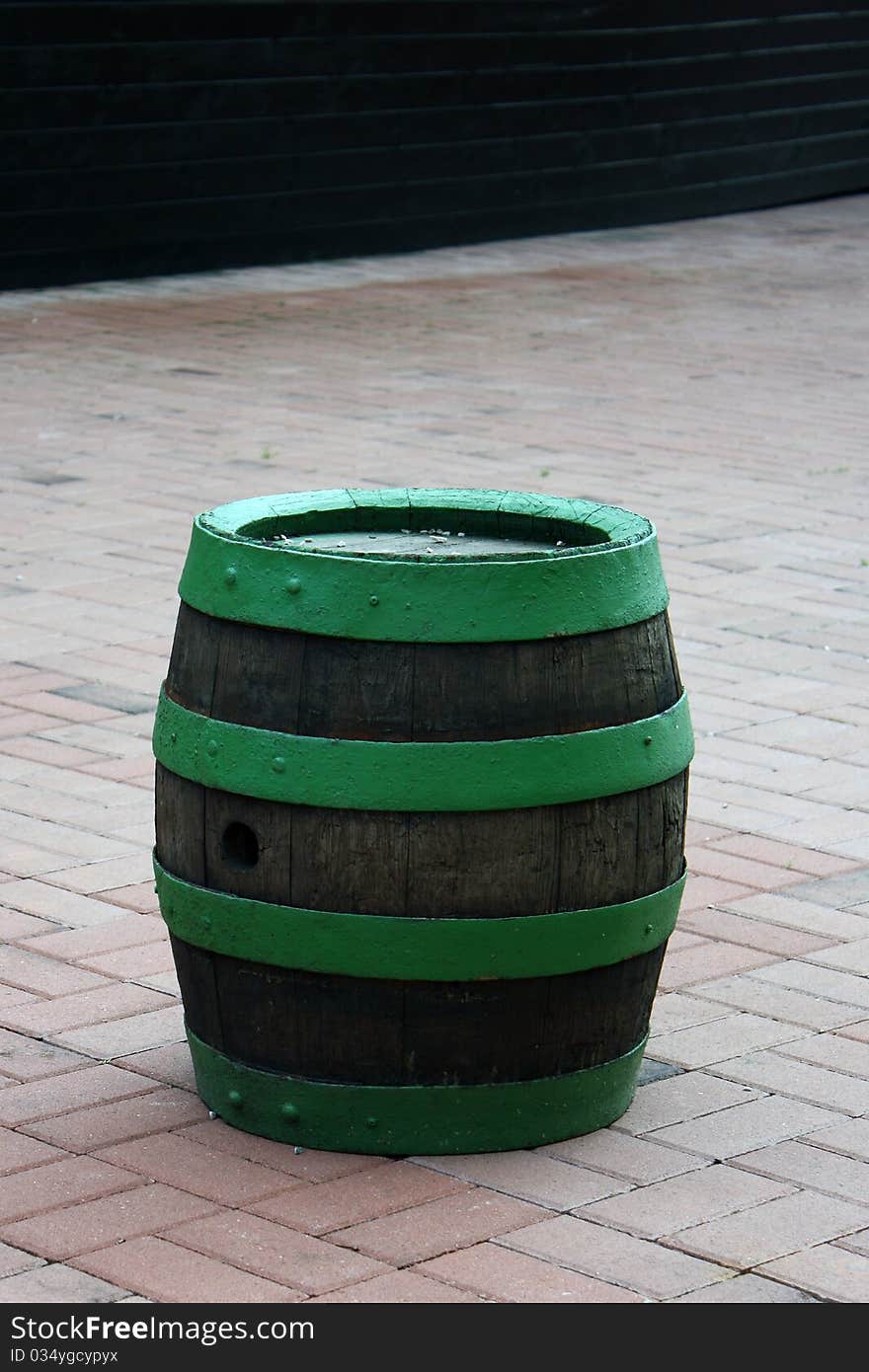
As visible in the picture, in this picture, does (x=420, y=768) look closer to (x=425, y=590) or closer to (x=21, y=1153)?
(x=425, y=590)

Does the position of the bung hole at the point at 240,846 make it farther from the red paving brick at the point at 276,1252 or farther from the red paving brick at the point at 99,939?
the red paving brick at the point at 99,939

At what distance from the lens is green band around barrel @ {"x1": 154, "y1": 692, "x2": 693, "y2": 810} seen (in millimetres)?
3283

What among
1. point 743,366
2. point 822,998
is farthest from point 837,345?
point 822,998

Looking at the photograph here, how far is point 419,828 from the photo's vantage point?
3.30 meters

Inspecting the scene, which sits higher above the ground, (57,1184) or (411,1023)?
(411,1023)

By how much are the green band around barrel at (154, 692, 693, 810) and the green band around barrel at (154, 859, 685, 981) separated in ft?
0.60

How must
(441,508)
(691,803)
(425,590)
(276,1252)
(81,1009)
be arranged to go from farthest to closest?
(691,803)
(81,1009)
(441,508)
(425,590)
(276,1252)

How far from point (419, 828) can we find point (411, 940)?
0.58ft

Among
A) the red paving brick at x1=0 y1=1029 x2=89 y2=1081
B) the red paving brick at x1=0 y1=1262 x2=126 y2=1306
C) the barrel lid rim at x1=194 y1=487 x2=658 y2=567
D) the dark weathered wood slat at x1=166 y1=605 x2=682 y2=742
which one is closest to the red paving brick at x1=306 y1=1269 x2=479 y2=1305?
the red paving brick at x1=0 y1=1262 x2=126 y2=1306

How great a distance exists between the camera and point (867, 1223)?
3.32 metres

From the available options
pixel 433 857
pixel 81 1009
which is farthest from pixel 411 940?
pixel 81 1009

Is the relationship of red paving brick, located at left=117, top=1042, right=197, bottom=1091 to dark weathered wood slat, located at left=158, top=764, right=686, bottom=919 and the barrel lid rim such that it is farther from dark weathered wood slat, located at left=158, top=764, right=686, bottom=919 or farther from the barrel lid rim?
the barrel lid rim

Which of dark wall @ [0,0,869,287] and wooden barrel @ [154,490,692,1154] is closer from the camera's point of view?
wooden barrel @ [154,490,692,1154]
